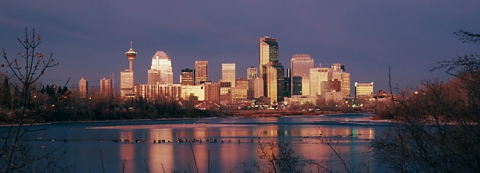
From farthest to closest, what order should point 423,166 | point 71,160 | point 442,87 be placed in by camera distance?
point 71,160
point 442,87
point 423,166

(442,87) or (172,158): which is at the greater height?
A: (442,87)

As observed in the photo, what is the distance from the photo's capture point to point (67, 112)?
290ft

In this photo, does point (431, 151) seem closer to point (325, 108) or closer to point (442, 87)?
point (442, 87)

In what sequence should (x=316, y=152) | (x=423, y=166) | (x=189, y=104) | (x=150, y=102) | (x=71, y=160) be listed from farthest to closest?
(x=189, y=104) < (x=150, y=102) < (x=316, y=152) < (x=71, y=160) < (x=423, y=166)

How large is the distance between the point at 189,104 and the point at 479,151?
12863 cm

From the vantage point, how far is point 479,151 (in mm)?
6066

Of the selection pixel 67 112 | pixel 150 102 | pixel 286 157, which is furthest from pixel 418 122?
pixel 150 102

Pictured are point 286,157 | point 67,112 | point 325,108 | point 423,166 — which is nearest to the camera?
point 423,166

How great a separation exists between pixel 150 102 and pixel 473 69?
116m

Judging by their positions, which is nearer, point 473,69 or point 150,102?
point 473,69

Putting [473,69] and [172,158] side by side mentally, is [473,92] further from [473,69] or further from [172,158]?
[172,158]

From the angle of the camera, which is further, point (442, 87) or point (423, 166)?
point (442, 87)

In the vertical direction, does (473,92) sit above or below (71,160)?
above

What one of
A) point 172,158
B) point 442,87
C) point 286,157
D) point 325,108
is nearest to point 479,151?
point 442,87
